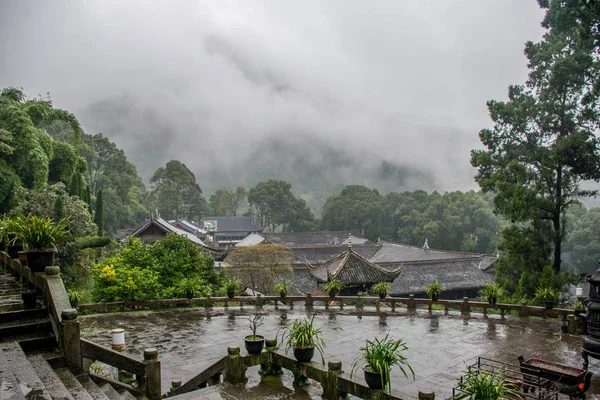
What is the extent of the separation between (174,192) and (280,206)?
1986cm

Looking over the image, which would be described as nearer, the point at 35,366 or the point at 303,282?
the point at 35,366

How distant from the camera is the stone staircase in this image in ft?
15.1

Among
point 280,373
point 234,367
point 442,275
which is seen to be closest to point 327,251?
point 442,275

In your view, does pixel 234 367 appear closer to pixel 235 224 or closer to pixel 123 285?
pixel 123 285

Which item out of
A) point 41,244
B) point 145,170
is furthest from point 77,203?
point 145,170

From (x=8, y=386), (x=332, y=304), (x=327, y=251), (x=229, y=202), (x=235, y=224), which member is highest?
(x=229, y=202)

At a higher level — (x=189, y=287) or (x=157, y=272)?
(x=157, y=272)

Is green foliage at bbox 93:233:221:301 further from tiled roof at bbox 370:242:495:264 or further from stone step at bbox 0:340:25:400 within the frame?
tiled roof at bbox 370:242:495:264

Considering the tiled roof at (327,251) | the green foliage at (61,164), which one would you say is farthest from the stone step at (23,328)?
the tiled roof at (327,251)

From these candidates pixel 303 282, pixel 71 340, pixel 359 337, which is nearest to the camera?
pixel 71 340

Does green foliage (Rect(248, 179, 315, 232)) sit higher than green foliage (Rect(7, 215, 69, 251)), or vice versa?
green foliage (Rect(248, 179, 315, 232))

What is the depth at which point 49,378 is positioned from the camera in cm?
535

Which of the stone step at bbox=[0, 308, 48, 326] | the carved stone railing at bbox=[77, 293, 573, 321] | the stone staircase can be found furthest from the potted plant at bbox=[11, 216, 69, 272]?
the carved stone railing at bbox=[77, 293, 573, 321]

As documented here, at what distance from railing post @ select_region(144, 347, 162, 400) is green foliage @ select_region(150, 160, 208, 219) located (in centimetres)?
7447
